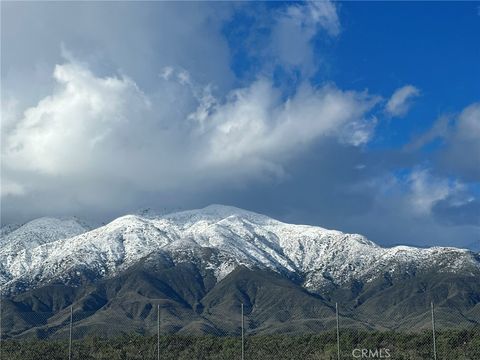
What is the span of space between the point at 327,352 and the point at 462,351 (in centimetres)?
1353

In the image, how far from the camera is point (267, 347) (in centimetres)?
8044

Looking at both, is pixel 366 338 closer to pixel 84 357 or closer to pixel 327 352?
pixel 327 352

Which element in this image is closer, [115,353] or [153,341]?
[115,353]

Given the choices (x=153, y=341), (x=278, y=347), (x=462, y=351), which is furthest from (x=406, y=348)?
(x=153, y=341)

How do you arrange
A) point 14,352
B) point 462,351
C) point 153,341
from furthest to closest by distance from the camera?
1. point 153,341
2. point 14,352
3. point 462,351

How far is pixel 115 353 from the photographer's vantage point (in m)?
76.0

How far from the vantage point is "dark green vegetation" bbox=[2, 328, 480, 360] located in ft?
238

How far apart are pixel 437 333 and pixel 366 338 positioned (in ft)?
29.9

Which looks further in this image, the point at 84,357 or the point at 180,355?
the point at 180,355

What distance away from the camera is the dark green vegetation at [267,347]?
238 ft

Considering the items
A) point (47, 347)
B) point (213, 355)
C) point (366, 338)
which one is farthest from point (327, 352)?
point (47, 347)

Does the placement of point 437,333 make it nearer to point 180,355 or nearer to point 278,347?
point 278,347

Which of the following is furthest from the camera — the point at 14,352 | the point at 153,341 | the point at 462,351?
the point at 153,341

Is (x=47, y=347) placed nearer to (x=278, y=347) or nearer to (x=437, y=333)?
(x=278, y=347)
